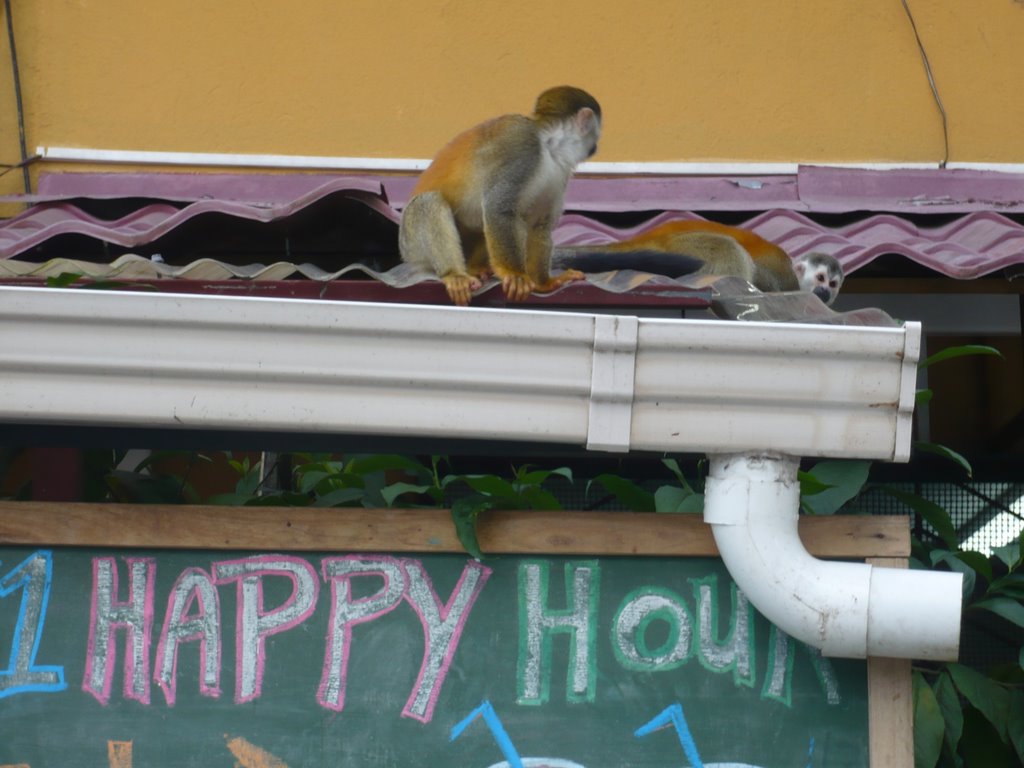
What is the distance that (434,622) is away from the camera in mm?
2814

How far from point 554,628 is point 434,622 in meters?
0.27

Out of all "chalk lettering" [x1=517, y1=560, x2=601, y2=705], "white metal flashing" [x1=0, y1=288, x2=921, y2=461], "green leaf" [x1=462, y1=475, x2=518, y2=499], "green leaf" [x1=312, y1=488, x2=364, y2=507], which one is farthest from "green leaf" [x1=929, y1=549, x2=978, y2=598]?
"green leaf" [x1=312, y1=488, x2=364, y2=507]

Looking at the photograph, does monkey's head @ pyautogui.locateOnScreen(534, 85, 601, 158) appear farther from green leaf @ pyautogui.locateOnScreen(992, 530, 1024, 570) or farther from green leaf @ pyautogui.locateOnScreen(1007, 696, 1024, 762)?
green leaf @ pyautogui.locateOnScreen(1007, 696, 1024, 762)

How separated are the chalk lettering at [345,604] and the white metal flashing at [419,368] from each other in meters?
0.37

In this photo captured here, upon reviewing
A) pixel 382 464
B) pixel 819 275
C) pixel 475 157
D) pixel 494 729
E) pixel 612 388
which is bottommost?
pixel 494 729

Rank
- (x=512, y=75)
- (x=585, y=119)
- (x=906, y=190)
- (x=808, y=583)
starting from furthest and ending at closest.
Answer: (x=512, y=75) → (x=906, y=190) → (x=585, y=119) → (x=808, y=583)

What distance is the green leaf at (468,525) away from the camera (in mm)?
2791

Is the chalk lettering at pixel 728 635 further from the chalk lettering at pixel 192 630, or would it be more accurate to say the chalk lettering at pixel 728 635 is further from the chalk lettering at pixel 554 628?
the chalk lettering at pixel 192 630

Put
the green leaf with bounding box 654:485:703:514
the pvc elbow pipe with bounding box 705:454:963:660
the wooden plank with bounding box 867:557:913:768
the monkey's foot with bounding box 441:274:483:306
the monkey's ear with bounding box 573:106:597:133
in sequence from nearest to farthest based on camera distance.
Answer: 1. the pvc elbow pipe with bounding box 705:454:963:660
2. the wooden plank with bounding box 867:557:913:768
3. the green leaf with bounding box 654:485:703:514
4. the monkey's foot with bounding box 441:274:483:306
5. the monkey's ear with bounding box 573:106:597:133

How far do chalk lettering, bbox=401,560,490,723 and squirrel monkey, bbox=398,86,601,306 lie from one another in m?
1.17

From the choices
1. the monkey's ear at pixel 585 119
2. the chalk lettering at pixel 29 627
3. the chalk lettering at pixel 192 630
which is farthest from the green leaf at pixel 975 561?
the chalk lettering at pixel 29 627

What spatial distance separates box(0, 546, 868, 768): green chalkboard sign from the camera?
9.06 ft

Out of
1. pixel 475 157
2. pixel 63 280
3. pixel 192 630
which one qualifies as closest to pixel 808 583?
pixel 192 630

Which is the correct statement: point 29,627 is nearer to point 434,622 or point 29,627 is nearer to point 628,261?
point 434,622
